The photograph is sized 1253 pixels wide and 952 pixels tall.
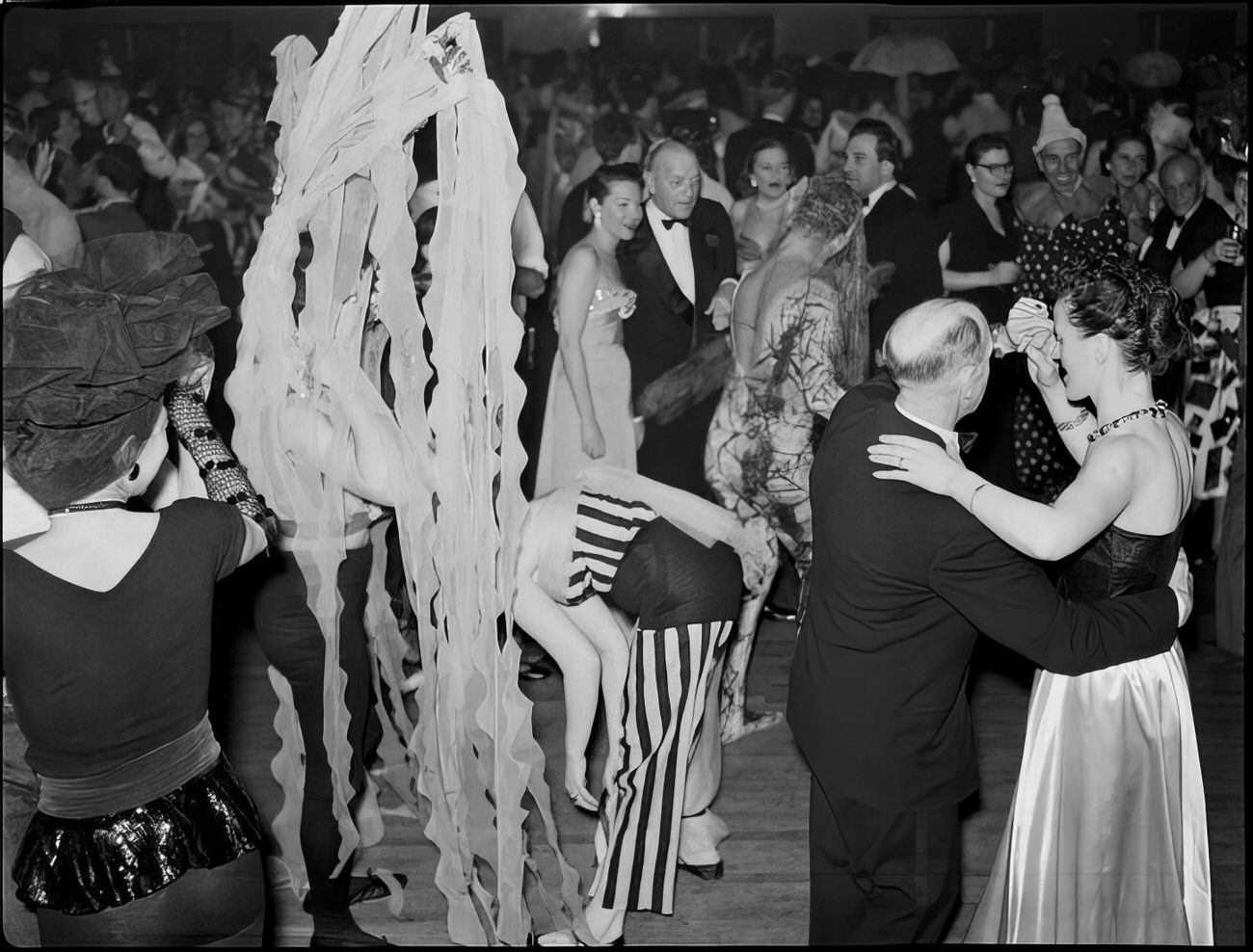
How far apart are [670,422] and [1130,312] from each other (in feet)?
2.73

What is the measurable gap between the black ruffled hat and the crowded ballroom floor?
136 millimetres

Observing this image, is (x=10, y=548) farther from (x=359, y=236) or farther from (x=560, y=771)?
(x=560, y=771)

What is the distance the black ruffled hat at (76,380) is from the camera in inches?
70.6

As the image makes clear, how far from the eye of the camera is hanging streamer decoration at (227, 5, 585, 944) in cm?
223

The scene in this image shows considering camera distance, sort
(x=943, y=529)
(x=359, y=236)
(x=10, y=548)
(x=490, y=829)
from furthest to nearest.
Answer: (x=490, y=829) → (x=359, y=236) → (x=943, y=529) → (x=10, y=548)

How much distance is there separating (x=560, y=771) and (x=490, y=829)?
18 cm

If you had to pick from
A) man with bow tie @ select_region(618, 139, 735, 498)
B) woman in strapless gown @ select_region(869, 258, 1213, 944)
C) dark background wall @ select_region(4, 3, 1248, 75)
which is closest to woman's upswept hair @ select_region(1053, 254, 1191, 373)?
woman in strapless gown @ select_region(869, 258, 1213, 944)

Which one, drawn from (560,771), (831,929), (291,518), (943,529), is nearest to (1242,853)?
(831,929)

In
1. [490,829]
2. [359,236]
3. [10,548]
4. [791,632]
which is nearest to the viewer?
[10,548]

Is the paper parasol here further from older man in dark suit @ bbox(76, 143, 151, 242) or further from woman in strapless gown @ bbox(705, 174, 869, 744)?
older man in dark suit @ bbox(76, 143, 151, 242)

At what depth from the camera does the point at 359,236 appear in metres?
2.29

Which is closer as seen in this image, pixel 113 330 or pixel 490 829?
pixel 113 330

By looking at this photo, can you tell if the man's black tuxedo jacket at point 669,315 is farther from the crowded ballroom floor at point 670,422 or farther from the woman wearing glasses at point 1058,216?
the woman wearing glasses at point 1058,216

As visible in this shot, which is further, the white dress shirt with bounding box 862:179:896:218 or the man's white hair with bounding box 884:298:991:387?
the white dress shirt with bounding box 862:179:896:218
